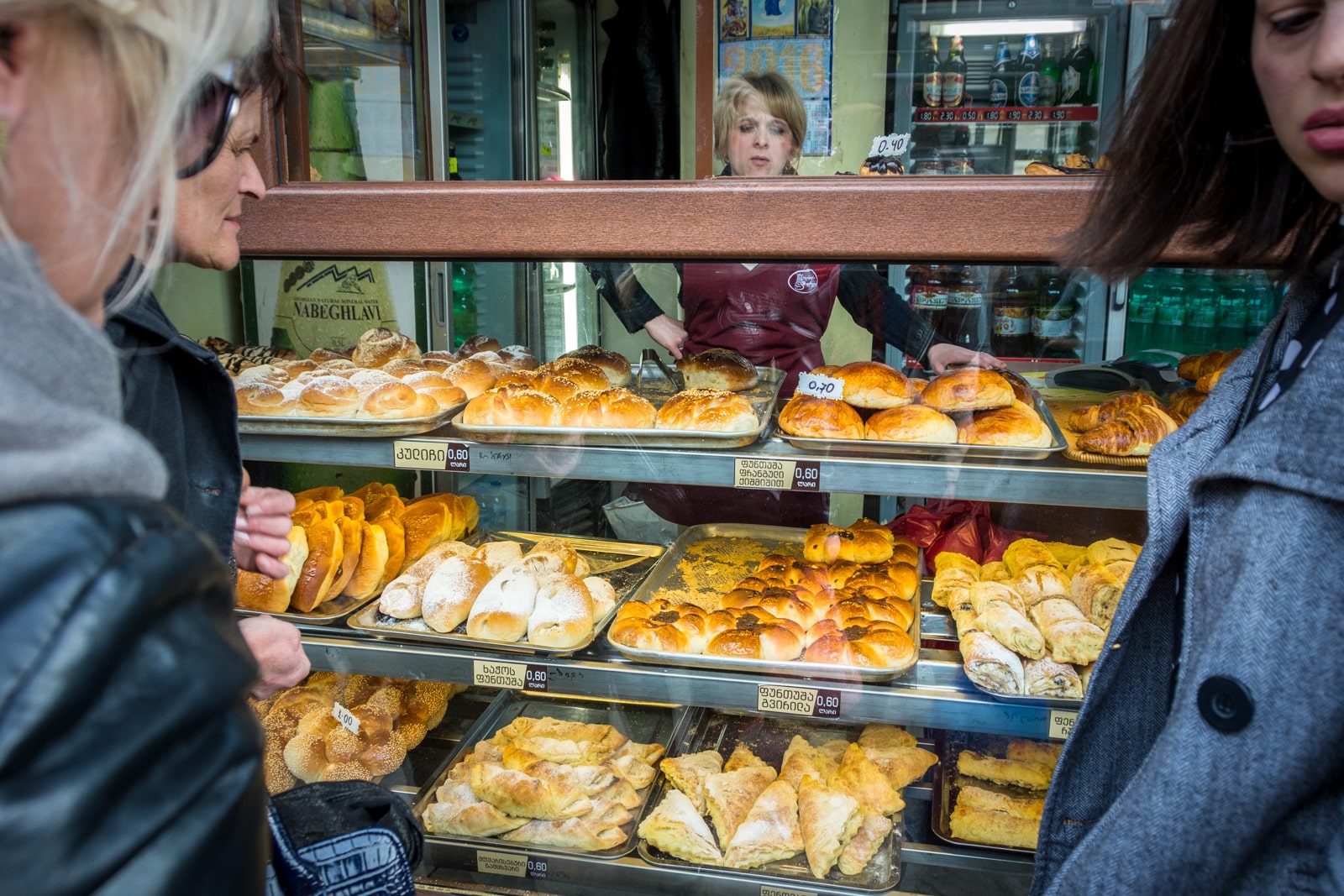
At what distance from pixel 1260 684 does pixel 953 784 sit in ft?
4.96

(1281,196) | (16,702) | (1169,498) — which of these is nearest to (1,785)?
(16,702)

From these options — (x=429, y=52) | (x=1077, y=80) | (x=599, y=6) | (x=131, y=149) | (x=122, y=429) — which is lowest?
(x=122, y=429)

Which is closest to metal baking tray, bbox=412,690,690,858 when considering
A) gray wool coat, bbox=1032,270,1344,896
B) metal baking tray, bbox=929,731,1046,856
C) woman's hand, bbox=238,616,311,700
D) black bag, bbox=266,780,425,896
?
metal baking tray, bbox=929,731,1046,856

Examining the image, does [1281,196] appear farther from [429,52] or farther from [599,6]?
[599,6]

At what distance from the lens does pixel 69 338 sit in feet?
1.55

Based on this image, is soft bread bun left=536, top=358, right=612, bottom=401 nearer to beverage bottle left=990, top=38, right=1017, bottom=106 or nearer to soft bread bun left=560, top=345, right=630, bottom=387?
soft bread bun left=560, top=345, right=630, bottom=387

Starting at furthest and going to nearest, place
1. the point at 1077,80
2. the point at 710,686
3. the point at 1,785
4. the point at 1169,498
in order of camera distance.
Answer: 1. the point at 1077,80
2. the point at 710,686
3. the point at 1169,498
4. the point at 1,785

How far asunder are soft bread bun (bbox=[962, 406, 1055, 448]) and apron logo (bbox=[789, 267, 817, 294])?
454mm

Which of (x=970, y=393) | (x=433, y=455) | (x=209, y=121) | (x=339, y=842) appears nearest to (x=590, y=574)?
(x=433, y=455)

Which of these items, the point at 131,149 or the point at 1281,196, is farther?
the point at 1281,196

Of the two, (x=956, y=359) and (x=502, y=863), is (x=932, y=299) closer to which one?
(x=956, y=359)

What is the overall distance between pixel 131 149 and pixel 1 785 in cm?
37

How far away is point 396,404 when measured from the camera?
6.81 feet

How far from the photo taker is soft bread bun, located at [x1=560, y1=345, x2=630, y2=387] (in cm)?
233
